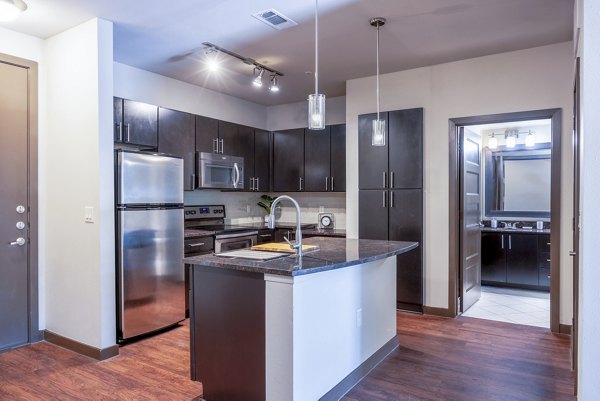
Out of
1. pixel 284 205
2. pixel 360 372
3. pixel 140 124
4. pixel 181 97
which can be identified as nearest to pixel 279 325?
pixel 360 372

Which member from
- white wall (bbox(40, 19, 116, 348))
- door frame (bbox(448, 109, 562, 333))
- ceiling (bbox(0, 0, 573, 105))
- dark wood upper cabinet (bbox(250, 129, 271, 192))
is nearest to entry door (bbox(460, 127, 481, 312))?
door frame (bbox(448, 109, 562, 333))

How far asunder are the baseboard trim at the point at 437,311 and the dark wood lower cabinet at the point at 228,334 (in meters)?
2.60

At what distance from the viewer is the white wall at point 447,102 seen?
141 inches

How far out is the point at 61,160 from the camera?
3371mm

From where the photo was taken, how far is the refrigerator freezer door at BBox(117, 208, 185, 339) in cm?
335

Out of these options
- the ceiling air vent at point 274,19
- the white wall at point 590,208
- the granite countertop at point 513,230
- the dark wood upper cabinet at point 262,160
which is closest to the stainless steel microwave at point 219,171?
the dark wood upper cabinet at point 262,160

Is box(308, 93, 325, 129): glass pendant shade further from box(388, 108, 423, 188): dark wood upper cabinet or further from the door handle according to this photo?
the door handle

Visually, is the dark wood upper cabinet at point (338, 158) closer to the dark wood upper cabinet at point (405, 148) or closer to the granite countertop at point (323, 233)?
the granite countertop at point (323, 233)

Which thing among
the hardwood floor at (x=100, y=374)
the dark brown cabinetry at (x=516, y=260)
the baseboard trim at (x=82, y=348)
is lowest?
the hardwood floor at (x=100, y=374)

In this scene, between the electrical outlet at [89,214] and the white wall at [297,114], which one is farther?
the white wall at [297,114]

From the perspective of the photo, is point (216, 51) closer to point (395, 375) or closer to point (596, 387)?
point (395, 375)

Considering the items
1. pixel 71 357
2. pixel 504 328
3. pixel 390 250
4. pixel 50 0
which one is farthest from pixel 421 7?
pixel 71 357

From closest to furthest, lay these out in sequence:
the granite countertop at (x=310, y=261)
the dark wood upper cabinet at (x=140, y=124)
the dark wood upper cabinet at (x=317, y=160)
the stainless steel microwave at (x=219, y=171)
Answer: the granite countertop at (x=310, y=261) → the dark wood upper cabinet at (x=140, y=124) → the stainless steel microwave at (x=219, y=171) → the dark wood upper cabinet at (x=317, y=160)

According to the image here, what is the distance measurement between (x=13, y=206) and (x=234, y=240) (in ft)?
6.78
